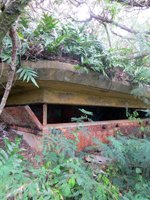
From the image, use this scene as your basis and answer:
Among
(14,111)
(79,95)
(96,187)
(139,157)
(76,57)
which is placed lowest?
(96,187)

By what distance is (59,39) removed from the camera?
212cm

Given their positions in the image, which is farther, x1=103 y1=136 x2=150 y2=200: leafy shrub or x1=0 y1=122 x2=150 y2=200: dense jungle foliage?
x1=103 y1=136 x2=150 y2=200: leafy shrub

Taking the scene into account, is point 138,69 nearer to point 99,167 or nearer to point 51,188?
point 99,167

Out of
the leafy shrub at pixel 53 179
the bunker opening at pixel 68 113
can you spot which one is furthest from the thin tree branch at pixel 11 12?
the bunker opening at pixel 68 113

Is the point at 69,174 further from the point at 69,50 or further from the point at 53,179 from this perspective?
the point at 69,50

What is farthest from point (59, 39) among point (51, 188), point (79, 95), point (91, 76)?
point (51, 188)

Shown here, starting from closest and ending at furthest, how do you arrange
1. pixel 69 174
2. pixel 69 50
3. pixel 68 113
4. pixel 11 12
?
pixel 11 12 → pixel 69 174 → pixel 69 50 → pixel 68 113

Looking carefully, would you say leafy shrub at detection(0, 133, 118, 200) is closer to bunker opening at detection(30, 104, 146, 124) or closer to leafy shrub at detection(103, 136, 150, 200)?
leafy shrub at detection(103, 136, 150, 200)

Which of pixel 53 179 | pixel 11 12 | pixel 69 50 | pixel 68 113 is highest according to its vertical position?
pixel 69 50

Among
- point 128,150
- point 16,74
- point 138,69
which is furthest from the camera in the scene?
point 138,69

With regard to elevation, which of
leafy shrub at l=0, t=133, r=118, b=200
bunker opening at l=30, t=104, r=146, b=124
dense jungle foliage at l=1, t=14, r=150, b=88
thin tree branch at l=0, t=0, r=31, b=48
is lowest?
leafy shrub at l=0, t=133, r=118, b=200

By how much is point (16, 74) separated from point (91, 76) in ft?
2.56

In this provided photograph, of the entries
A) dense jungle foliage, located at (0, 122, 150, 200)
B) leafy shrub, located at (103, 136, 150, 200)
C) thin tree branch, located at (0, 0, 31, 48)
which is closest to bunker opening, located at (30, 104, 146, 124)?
dense jungle foliage, located at (0, 122, 150, 200)

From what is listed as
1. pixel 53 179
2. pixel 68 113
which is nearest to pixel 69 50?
pixel 68 113
